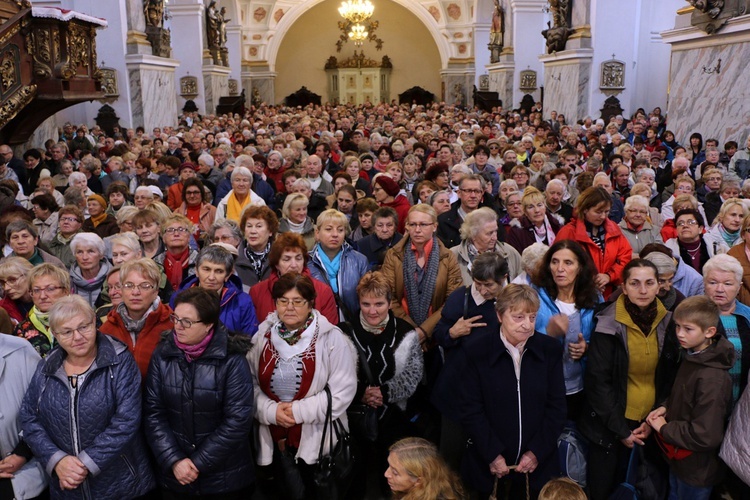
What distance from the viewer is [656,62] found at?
1620 cm

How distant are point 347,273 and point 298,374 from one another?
1.25 metres

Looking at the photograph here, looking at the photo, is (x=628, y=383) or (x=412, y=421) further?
(x=412, y=421)

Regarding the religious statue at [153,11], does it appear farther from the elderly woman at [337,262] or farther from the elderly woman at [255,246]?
the elderly woman at [337,262]

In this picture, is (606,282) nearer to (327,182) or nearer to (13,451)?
(13,451)

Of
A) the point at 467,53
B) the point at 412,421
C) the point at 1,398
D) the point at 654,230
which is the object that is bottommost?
the point at 412,421

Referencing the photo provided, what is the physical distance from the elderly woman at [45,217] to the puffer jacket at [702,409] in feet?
16.2

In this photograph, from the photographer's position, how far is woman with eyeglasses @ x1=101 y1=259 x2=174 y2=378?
133 inches

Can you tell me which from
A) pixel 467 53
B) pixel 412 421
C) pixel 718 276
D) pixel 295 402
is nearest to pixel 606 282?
pixel 718 276

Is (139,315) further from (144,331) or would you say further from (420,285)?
(420,285)

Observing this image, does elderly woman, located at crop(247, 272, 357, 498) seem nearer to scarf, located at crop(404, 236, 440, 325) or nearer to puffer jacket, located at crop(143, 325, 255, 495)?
puffer jacket, located at crop(143, 325, 255, 495)

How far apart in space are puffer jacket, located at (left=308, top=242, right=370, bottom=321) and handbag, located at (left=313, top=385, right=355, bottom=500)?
106 centimetres

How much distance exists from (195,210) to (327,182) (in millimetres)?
1990

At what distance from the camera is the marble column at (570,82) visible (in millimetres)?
15875

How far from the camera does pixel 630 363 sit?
3385 mm
